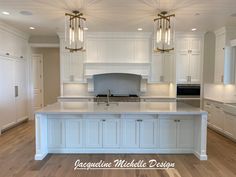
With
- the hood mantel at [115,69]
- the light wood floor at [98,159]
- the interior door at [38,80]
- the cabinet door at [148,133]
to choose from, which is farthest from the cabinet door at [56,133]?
the interior door at [38,80]

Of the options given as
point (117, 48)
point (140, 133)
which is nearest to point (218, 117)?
point (140, 133)

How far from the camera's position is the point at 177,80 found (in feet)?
19.6

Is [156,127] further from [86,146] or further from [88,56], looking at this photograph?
[88,56]

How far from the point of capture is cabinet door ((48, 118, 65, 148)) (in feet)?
11.9

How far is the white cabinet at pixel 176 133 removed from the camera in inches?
144

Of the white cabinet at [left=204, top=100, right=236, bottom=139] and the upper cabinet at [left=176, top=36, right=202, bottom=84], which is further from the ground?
the upper cabinet at [left=176, top=36, right=202, bottom=84]

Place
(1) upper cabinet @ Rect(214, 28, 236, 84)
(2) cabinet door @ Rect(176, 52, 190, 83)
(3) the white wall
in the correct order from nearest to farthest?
(1) upper cabinet @ Rect(214, 28, 236, 84), (3) the white wall, (2) cabinet door @ Rect(176, 52, 190, 83)

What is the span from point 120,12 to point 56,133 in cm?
279

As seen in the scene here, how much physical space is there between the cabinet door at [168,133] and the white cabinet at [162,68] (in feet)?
8.49

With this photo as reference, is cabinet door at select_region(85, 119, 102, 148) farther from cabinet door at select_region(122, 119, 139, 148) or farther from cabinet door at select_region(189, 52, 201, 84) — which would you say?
cabinet door at select_region(189, 52, 201, 84)

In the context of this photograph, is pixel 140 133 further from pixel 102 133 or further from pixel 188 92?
pixel 188 92

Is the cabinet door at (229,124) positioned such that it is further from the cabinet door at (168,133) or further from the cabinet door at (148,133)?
the cabinet door at (148,133)

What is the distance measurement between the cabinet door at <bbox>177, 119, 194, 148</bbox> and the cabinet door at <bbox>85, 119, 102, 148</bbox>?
1.51 metres

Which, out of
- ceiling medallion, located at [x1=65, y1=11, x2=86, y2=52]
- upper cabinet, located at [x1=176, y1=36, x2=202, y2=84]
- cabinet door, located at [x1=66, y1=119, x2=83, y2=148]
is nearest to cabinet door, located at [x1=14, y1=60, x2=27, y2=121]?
cabinet door, located at [x1=66, y1=119, x2=83, y2=148]
